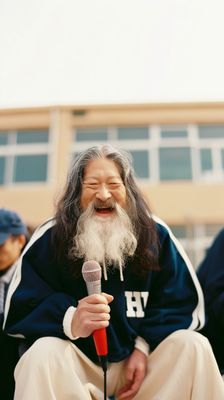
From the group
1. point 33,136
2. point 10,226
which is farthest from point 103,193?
point 33,136

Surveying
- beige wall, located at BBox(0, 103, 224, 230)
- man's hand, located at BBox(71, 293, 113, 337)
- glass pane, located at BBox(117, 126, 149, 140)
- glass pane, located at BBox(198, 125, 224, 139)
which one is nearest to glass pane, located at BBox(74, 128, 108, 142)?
beige wall, located at BBox(0, 103, 224, 230)

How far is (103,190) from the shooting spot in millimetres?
1988

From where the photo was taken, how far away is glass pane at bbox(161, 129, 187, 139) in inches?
517

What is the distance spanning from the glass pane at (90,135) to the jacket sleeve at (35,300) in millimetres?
10961

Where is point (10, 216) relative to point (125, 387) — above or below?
above

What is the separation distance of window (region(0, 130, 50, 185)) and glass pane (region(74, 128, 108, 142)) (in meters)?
0.87

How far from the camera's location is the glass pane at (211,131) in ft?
43.1

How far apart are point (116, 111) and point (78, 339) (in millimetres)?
10761

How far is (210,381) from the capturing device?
1.61 metres

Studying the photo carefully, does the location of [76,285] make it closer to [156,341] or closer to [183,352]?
[156,341]

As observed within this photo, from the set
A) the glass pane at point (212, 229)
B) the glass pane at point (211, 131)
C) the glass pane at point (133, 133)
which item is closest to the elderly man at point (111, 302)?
the glass pane at point (212, 229)

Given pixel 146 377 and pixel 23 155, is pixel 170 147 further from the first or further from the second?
pixel 146 377

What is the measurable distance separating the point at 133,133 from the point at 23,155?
129 inches

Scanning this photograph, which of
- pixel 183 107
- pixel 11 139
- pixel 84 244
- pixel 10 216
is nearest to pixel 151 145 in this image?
pixel 183 107
